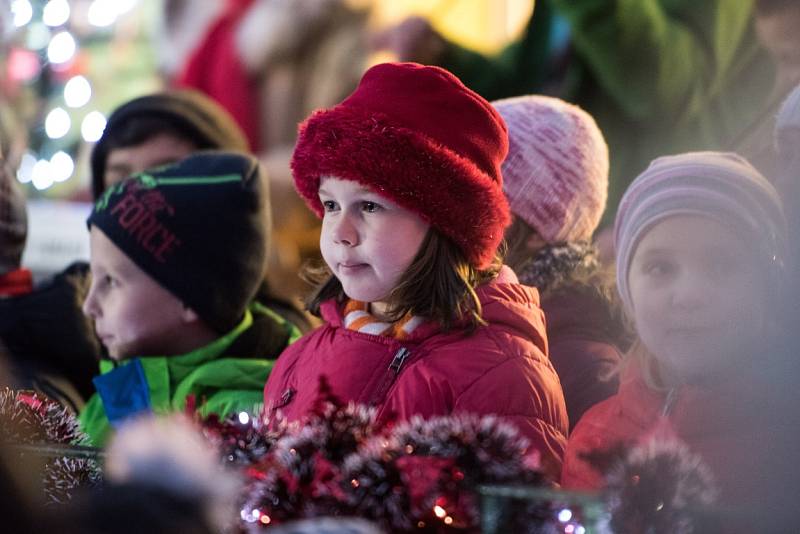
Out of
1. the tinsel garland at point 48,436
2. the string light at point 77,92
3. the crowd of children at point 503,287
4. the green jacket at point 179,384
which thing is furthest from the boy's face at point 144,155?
the string light at point 77,92

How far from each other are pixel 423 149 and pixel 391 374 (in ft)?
1.12

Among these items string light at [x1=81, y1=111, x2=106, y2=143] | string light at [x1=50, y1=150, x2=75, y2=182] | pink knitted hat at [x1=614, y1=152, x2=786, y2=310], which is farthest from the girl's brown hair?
string light at [x1=50, y1=150, x2=75, y2=182]

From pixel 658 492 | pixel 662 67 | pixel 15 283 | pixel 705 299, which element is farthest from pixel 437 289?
pixel 15 283

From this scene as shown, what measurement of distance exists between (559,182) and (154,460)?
125 cm

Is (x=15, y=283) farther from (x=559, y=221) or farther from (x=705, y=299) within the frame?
(x=705, y=299)

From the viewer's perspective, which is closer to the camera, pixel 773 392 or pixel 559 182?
pixel 773 392

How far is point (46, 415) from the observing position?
2.05m

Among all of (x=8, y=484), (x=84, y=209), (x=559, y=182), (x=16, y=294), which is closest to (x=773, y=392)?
(x=559, y=182)

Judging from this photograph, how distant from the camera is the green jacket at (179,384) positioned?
2.40 meters

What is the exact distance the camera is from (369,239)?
193 cm

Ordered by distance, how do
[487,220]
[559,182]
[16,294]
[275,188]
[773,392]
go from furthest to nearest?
1. [275,188]
2. [16,294]
3. [559,182]
4. [487,220]
5. [773,392]

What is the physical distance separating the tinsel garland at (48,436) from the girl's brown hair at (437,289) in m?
0.52

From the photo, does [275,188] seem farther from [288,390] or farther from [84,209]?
[288,390]

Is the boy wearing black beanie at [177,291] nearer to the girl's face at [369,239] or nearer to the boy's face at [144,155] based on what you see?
the boy's face at [144,155]
